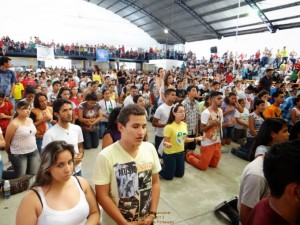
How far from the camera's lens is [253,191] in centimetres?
167

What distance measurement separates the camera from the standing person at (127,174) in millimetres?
1677

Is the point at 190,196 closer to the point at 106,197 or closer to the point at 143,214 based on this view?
the point at 143,214

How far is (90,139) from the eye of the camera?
17.7 feet

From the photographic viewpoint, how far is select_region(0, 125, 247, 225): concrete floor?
2.89 m

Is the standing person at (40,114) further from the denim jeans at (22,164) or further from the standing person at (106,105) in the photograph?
the standing person at (106,105)

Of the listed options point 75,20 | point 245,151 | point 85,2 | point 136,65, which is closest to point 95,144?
point 245,151

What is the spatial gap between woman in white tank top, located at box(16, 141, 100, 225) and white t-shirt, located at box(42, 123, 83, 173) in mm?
855

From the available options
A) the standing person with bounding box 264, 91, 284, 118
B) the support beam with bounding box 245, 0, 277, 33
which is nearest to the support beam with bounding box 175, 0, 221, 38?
the support beam with bounding box 245, 0, 277, 33

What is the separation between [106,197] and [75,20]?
26233 mm

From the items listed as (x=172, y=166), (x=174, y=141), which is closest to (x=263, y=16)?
(x=174, y=141)

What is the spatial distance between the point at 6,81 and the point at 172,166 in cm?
442

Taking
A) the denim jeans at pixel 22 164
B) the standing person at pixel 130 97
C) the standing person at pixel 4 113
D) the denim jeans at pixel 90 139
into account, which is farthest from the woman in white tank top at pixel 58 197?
the standing person at pixel 130 97

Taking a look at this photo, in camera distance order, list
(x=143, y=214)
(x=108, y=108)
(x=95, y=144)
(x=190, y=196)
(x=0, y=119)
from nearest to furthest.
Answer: (x=143, y=214) < (x=190, y=196) < (x=0, y=119) < (x=95, y=144) < (x=108, y=108)

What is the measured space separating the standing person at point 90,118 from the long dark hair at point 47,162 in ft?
11.6
